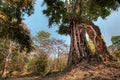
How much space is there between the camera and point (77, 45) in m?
12.2

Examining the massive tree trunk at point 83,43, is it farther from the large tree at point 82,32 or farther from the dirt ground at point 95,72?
the dirt ground at point 95,72

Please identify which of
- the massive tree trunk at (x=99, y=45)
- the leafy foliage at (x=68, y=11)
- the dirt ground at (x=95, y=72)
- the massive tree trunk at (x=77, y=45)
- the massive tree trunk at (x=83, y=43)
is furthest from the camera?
the leafy foliage at (x=68, y=11)

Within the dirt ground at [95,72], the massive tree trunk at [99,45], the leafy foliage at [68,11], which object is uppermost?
the leafy foliage at [68,11]

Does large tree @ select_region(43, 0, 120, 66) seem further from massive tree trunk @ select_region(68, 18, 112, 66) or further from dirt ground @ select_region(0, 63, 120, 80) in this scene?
dirt ground @ select_region(0, 63, 120, 80)

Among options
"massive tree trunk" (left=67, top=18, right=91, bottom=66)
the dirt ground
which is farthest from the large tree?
the dirt ground

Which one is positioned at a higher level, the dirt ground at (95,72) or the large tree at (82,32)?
the large tree at (82,32)

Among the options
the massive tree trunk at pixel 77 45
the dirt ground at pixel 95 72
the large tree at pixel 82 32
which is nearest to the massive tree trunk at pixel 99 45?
the large tree at pixel 82 32

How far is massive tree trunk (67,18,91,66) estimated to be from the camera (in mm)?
11688

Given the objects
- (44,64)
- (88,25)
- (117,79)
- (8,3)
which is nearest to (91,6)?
(88,25)

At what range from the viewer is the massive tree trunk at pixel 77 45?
11688mm

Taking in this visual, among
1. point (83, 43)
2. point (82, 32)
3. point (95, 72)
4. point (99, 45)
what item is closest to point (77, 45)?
point (83, 43)

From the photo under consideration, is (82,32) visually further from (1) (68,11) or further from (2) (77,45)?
(1) (68,11)

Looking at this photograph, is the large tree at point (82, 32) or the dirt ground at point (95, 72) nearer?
the dirt ground at point (95, 72)

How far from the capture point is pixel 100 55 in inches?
A: 428
